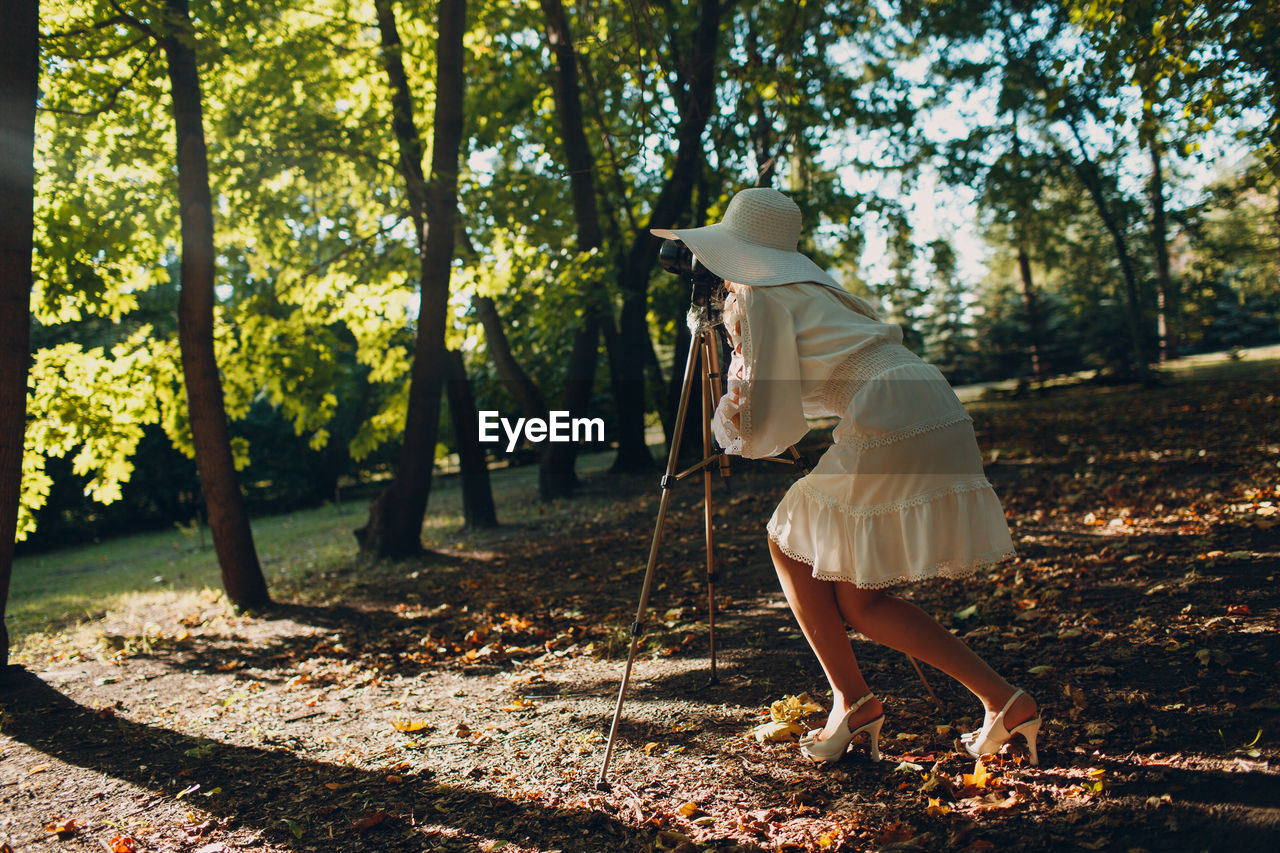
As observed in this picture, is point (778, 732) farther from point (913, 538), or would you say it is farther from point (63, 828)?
point (63, 828)

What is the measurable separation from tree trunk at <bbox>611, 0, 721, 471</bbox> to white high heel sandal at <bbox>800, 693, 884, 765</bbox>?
761cm

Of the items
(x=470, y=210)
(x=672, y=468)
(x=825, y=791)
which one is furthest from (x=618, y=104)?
(x=825, y=791)

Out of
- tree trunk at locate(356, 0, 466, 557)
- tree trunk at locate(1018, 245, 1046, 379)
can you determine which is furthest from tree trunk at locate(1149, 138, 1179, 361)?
tree trunk at locate(356, 0, 466, 557)

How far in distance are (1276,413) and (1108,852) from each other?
11710 millimetres

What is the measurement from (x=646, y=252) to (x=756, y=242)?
9889 mm

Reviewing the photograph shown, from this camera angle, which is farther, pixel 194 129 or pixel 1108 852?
pixel 194 129

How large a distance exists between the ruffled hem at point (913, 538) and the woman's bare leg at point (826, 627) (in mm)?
192

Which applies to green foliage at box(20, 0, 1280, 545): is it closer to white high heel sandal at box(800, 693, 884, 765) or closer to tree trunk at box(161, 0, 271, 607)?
tree trunk at box(161, 0, 271, 607)

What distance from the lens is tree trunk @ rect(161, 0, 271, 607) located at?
7.04 metres

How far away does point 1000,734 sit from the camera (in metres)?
2.86

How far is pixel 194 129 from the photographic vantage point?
704cm

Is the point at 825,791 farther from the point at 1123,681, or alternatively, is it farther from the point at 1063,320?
the point at 1063,320

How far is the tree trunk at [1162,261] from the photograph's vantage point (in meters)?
21.6

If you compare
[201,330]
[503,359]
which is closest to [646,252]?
[503,359]
